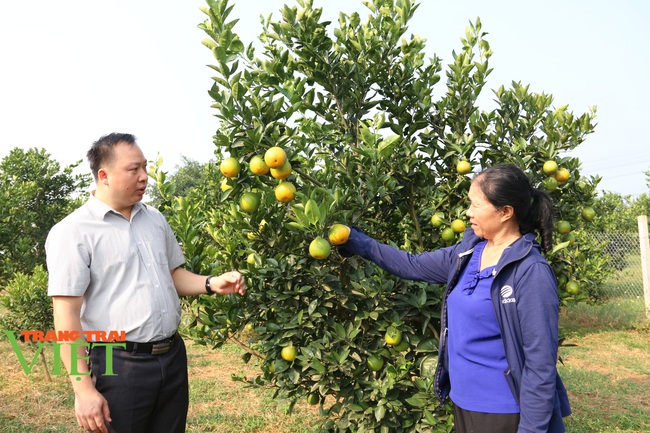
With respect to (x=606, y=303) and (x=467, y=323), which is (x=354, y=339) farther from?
(x=606, y=303)

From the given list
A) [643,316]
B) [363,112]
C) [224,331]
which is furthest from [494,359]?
[643,316]

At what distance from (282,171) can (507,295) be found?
1018 mm

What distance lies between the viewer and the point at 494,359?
1812 mm

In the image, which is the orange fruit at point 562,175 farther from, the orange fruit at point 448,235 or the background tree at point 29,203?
the background tree at point 29,203

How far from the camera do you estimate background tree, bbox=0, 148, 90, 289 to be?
682cm

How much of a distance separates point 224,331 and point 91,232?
3.29ft

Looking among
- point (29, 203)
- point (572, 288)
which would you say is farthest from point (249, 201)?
point (29, 203)

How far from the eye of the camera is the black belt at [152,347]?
1979mm

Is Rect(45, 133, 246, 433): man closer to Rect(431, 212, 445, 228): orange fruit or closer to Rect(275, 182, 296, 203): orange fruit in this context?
Rect(275, 182, 296, 203): orange fruit

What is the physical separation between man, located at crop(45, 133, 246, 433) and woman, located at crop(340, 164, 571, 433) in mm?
1153

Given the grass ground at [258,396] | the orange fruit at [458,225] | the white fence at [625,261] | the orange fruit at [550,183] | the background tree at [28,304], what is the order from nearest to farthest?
1. the orange fruit at [458,225]
2. the orange fruit at [550,183]
3. the grass ground at [258,396]
4. the background tree at [28,304]
5. the white fence at [625,261]

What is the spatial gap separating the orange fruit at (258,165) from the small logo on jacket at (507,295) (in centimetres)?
106

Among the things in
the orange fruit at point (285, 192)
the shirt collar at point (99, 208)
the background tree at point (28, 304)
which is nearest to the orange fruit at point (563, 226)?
the orange fruit at point (285, 192)

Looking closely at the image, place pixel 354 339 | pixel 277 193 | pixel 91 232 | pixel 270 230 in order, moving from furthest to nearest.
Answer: pixel 354 339
pixel 270 230
pixel 277 193
pixel 91 232
